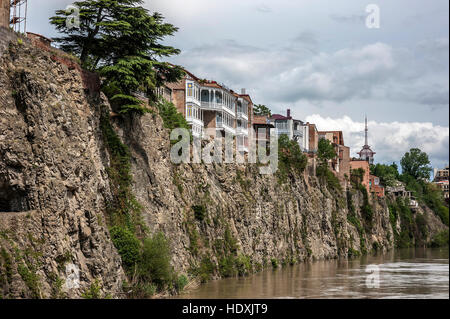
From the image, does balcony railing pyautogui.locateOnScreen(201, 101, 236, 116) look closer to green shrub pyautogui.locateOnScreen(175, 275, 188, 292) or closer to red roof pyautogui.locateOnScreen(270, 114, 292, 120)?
green shrub pyautogui.locateOnScreen(175, 275, 188, 292)

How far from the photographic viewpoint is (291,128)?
97062 mm

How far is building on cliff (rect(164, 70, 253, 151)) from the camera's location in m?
62.1

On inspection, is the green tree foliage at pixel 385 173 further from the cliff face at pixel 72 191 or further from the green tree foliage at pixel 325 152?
the cliff face at pixel 72 191

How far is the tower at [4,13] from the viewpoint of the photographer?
30.0 metres

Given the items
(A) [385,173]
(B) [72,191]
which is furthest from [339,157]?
(B) [72,191]

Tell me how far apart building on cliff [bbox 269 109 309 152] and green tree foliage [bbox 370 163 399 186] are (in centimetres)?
3735

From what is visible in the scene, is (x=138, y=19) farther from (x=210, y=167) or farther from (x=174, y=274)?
(x=210, y=167)

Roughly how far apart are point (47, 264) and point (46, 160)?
4.49m

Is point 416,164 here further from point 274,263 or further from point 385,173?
point 274,263

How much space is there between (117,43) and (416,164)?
413ft

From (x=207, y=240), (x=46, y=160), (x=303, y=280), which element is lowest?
(x=303, y=280)

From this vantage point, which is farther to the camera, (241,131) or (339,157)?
(339,157)

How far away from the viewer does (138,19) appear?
39375 mm
